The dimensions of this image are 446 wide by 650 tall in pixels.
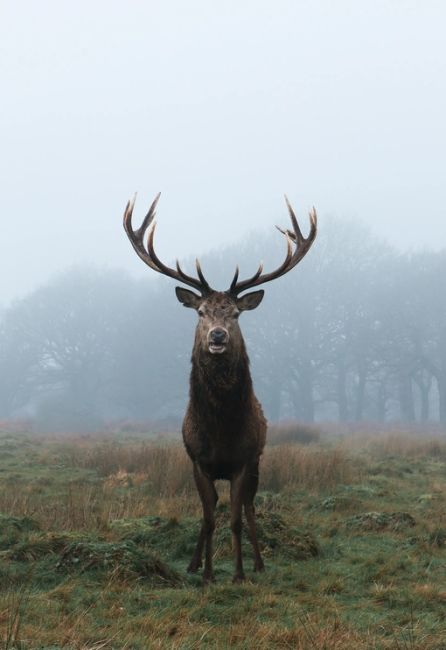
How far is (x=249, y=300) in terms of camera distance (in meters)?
6.41

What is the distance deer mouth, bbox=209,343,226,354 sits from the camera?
551 cm

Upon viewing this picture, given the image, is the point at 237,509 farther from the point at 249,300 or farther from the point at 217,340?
the point at 249,300

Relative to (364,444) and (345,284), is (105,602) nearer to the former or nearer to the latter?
(364,444)

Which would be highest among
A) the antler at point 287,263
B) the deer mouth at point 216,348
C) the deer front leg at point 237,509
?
the antler at point 287,263

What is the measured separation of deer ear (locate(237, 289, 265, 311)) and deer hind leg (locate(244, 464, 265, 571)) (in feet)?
4.96

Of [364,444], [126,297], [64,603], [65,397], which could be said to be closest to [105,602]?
[64,603]

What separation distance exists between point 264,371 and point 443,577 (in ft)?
103

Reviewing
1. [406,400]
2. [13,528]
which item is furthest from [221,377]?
[406,400]

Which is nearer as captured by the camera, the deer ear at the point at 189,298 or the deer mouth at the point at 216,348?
the deer mouth at the point at 216,348

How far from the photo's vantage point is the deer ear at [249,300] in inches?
247

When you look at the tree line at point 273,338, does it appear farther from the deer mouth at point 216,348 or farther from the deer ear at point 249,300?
the deer mouth at point 216,348

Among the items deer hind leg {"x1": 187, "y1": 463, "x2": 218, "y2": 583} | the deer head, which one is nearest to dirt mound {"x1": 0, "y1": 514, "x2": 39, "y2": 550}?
deer hind leg {"x1": 187, "y1": 463, "x2": 218, "y2": 583}

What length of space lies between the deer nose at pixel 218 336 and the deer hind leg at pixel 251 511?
1192 millimetres

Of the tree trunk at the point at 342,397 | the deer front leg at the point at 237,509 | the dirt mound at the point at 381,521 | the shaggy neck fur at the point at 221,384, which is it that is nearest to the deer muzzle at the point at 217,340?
the shaggy neck fur at the point at 221,384
